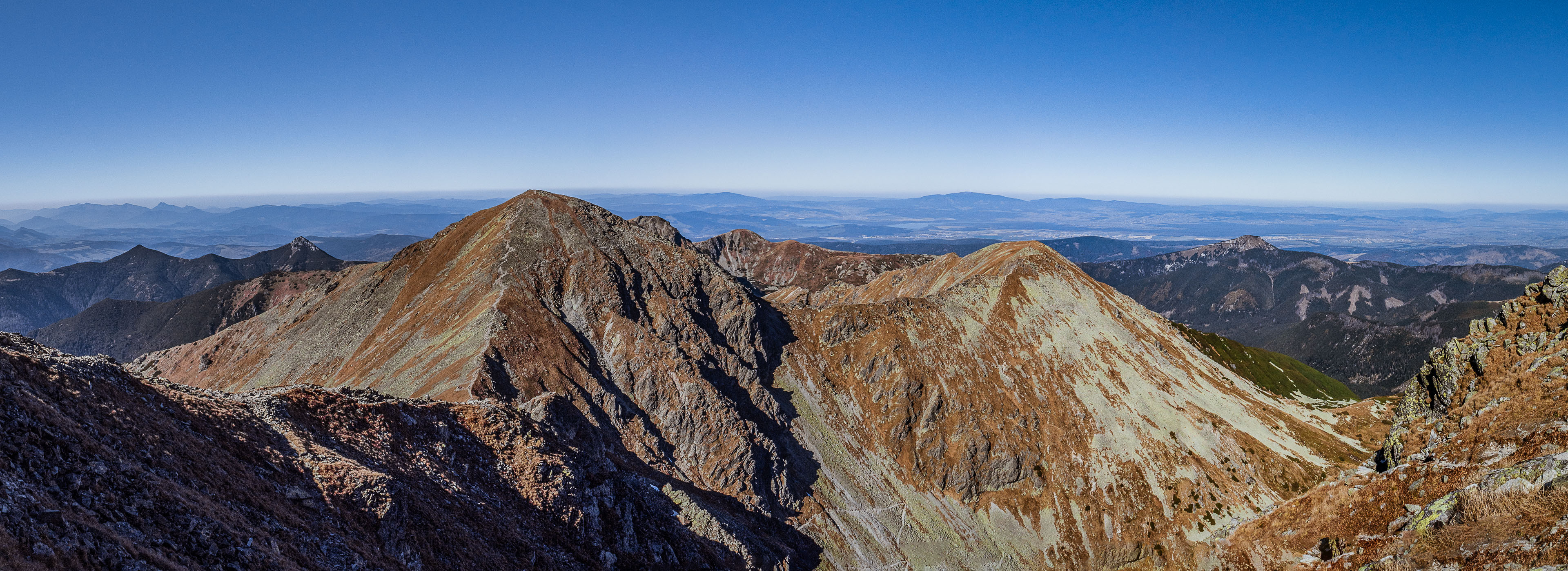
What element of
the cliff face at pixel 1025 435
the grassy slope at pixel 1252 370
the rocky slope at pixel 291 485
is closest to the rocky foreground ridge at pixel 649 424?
the rocky slope at pixel 291 485

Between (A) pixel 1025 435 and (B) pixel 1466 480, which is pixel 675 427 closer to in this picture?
(A) pixel 1025 435

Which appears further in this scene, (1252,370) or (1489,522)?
(1252,370)

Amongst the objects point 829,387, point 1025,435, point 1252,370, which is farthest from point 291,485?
point 1252,370

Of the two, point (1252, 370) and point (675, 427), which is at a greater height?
point (675, 427)

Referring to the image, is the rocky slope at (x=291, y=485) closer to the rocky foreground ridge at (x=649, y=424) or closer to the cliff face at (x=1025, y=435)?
the rocky foreground ridge at (x=649, y=424)

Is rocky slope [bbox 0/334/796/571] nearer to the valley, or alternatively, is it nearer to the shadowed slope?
the valley

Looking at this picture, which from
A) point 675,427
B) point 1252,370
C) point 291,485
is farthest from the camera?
point 1252,370

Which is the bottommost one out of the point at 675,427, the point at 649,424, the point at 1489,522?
the point at 675,427

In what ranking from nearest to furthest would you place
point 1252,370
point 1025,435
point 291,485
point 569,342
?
point 291,485, point 569,342, point 1025,435, point 1252,370

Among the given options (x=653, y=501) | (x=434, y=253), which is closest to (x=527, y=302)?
(x=434, y=253)
